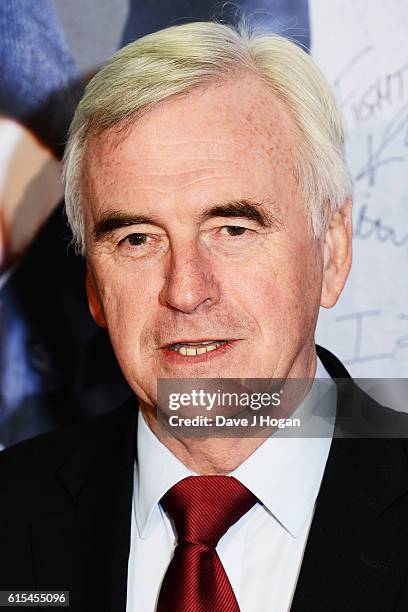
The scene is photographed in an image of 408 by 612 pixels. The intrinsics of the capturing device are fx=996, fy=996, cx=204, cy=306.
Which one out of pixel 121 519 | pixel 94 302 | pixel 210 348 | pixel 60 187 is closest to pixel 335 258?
pixel 210 348

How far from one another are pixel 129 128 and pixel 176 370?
39 centimetres

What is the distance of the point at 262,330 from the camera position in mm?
1525

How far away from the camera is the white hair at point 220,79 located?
5.11ft

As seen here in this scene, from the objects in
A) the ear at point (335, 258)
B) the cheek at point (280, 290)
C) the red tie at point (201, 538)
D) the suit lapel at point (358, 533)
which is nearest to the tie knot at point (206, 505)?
the red tie at point (201, 538)

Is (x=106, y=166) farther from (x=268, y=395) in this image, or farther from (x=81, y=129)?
(x=268, y=395)

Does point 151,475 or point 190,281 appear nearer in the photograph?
point 190,281

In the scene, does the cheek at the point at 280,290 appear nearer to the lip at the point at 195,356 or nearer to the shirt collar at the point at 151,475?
the lip at the point at 195,356

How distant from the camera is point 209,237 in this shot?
1524 millimetres

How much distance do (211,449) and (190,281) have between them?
11.8 inches

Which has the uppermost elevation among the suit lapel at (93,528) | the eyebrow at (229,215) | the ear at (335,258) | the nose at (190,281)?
the eyebrow at (229,215)

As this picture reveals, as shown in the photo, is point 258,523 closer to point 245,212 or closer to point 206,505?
point 206,505

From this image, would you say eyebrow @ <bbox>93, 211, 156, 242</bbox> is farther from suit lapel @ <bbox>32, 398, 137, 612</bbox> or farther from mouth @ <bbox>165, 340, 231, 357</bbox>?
suit lapel @ <bbox>32, 398, 137, 612</bbox>

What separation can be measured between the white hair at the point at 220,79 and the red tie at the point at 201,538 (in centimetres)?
44

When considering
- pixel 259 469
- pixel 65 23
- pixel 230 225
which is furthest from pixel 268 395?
pixel 65 23
